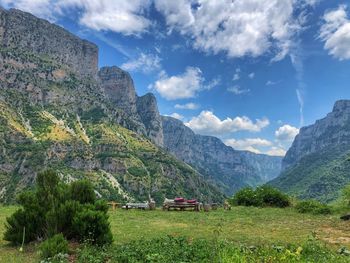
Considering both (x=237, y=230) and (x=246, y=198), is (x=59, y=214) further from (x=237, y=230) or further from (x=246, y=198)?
(x=246, y=198)

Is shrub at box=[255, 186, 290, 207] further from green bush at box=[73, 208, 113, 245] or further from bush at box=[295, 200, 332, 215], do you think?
green bush at box=[73, 208, 113, 245]

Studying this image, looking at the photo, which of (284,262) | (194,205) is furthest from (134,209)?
(284,262)

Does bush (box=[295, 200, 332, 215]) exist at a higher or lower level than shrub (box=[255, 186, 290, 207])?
lower

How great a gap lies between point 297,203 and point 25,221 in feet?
79.3

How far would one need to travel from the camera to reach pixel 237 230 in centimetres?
2012

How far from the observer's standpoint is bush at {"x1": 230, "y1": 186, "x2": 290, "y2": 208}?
34594 millimetres

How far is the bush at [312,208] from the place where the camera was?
29281 millimetres

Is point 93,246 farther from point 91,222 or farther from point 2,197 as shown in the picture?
point 2,197

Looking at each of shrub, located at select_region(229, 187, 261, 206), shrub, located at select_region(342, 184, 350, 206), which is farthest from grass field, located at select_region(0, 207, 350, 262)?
shrub, located at select_region(229, 187, 261, 206)

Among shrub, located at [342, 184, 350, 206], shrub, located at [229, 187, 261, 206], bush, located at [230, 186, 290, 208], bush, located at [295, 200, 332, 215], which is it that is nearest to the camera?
bush, located at [295, 200, 332, 215]

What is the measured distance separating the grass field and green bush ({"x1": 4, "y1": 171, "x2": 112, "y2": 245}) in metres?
0.81

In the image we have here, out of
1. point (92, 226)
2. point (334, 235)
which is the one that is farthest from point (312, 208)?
point (92, 226)

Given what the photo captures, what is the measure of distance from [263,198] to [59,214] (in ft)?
79.6

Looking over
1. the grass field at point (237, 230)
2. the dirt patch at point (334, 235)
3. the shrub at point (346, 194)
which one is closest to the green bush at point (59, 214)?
the grass field at point (237, 230)
